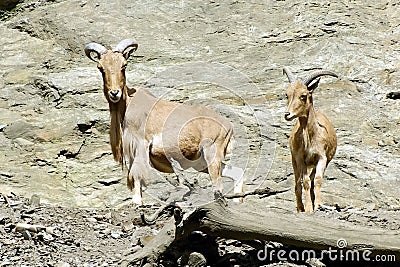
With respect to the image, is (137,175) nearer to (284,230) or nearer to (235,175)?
(235,175)

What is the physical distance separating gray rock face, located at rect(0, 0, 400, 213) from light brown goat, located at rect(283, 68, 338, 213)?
139cm

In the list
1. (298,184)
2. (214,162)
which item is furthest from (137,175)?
(298,184)

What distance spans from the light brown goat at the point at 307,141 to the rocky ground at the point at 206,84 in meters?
1.07

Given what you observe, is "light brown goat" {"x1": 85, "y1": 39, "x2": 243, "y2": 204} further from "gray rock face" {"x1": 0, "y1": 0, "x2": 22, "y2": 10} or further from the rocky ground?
"gray rock face" {"x1": 0, "y1": 0, "x2": 22, "y2": 10}

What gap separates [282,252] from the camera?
6.29 m

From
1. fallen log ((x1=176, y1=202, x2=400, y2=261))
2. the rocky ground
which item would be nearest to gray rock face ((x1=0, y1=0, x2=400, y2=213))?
the rocky ground

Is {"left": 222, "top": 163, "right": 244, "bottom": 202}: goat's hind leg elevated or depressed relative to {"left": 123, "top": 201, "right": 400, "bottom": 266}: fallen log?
depressed

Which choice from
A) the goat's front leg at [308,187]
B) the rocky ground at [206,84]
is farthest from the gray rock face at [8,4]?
the goat's front leg at [308,187]

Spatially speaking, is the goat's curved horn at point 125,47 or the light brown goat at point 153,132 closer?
the light brown goat at point 153,132

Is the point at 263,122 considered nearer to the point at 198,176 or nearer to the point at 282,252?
the point at 198,176

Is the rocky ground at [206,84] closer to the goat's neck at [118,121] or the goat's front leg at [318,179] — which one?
the goat's neck at [118,121]

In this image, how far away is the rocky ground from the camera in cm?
1213

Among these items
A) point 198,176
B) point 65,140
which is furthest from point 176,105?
point 65,140

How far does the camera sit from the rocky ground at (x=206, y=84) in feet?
39.8
